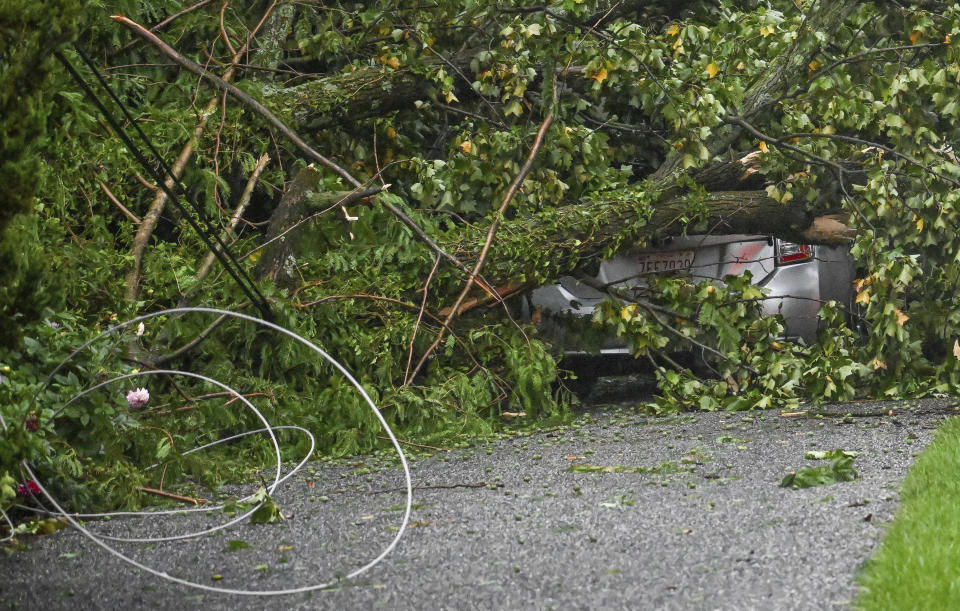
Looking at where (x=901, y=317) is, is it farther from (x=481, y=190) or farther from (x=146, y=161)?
(x=146, y=161)

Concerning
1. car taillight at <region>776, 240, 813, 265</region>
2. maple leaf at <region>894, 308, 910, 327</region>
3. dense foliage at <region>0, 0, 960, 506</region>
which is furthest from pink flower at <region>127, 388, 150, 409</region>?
car taillight at <region>776, 240, 813, 265</region>

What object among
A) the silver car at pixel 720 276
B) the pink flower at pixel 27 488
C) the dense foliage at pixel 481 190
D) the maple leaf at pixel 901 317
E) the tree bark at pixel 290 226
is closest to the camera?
the pink flower at pixel 27 488

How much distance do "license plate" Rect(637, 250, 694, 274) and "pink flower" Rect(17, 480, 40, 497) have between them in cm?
491

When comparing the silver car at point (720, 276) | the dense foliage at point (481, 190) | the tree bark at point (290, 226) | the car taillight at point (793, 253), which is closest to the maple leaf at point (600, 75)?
the dense foliage at point (481, 190)

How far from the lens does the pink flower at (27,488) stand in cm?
404

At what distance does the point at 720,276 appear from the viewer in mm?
7941

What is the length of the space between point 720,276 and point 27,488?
209 inches

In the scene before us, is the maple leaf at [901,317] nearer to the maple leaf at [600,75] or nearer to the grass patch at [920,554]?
the maple leaf at [600,75]

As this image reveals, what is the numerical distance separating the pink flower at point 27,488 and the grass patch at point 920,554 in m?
2.96

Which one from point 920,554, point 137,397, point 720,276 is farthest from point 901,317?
point 137,397

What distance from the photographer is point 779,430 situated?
20.1 feet

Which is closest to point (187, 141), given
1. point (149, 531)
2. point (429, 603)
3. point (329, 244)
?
point (329, 244)

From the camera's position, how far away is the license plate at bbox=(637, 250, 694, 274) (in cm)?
796

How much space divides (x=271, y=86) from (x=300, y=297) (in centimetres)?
198
